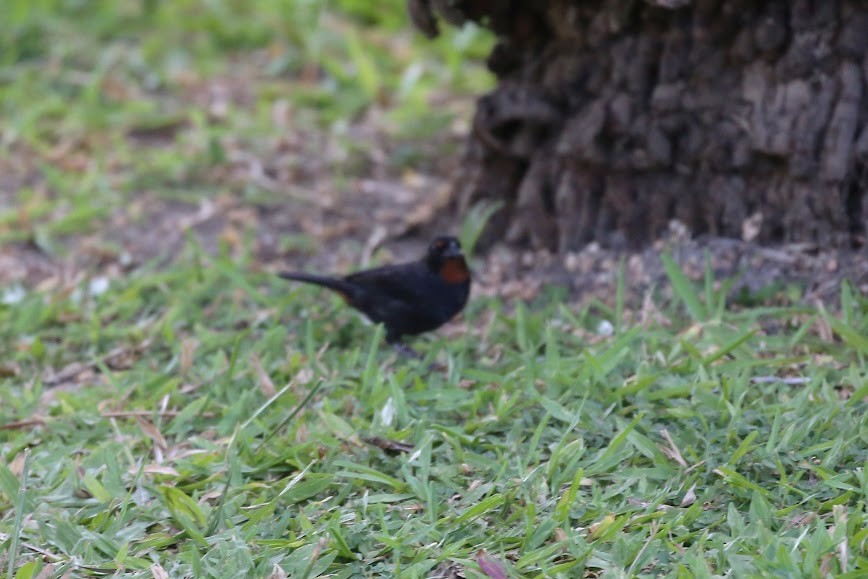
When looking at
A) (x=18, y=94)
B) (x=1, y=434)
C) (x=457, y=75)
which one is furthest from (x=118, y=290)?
(x=457, y=75)

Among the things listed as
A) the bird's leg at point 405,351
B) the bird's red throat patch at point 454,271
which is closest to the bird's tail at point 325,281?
the bird's leg at point 405,351

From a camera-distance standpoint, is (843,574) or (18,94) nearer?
(843,574)

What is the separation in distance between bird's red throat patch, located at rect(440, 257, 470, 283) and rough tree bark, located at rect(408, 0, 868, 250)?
64 centimetres

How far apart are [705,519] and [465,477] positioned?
Answer: 698mm

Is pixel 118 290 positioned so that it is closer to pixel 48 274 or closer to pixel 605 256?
pixel 48 274

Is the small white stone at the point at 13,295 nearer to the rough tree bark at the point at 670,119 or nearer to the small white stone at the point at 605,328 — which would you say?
the rough tree bark at the point at 670,119

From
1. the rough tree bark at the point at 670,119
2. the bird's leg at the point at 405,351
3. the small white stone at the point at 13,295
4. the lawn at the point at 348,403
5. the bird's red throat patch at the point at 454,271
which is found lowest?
the small white stone at the point at 13,295

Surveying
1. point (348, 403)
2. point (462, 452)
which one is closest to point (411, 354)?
point (348, 403)

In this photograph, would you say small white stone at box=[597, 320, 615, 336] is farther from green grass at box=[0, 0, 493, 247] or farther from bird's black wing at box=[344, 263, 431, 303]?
→ green grass at box=[0, 0, 493, 247]

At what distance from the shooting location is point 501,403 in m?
3.58

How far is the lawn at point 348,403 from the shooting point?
2.88 m

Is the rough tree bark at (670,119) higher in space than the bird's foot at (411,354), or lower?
higher

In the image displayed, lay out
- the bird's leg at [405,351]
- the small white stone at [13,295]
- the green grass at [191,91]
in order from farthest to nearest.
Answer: the green grass at [191,91] → the small white stone at [13,295] → the bird's leg at [405,351]

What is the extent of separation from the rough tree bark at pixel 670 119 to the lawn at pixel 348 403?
33 centimetres
